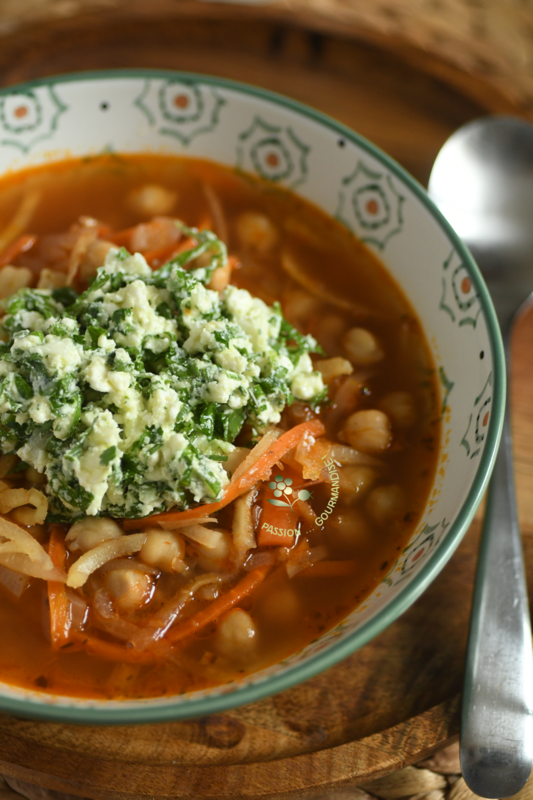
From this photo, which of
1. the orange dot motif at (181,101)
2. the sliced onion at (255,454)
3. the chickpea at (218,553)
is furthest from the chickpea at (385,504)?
the orange dot motif at (181,101)

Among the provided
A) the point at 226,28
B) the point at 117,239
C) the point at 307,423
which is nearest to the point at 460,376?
the point at 307,423

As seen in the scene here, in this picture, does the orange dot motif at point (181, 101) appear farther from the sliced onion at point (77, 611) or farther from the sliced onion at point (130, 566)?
the sliced onion at point (77, 611)

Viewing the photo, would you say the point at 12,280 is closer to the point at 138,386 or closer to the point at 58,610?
the point at 138,386

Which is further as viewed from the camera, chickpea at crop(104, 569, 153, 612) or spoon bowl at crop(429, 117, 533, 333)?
spoon bowl at crop(429, 117, 533, 333)

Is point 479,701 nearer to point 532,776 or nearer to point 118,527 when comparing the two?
point 532,776

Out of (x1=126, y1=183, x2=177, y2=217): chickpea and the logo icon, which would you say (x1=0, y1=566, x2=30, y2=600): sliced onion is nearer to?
the logo icon

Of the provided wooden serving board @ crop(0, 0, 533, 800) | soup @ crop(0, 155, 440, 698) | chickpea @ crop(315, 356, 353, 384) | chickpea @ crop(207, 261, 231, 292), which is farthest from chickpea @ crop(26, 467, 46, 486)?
chickpea @ crop(315, 356, 353, 384)
